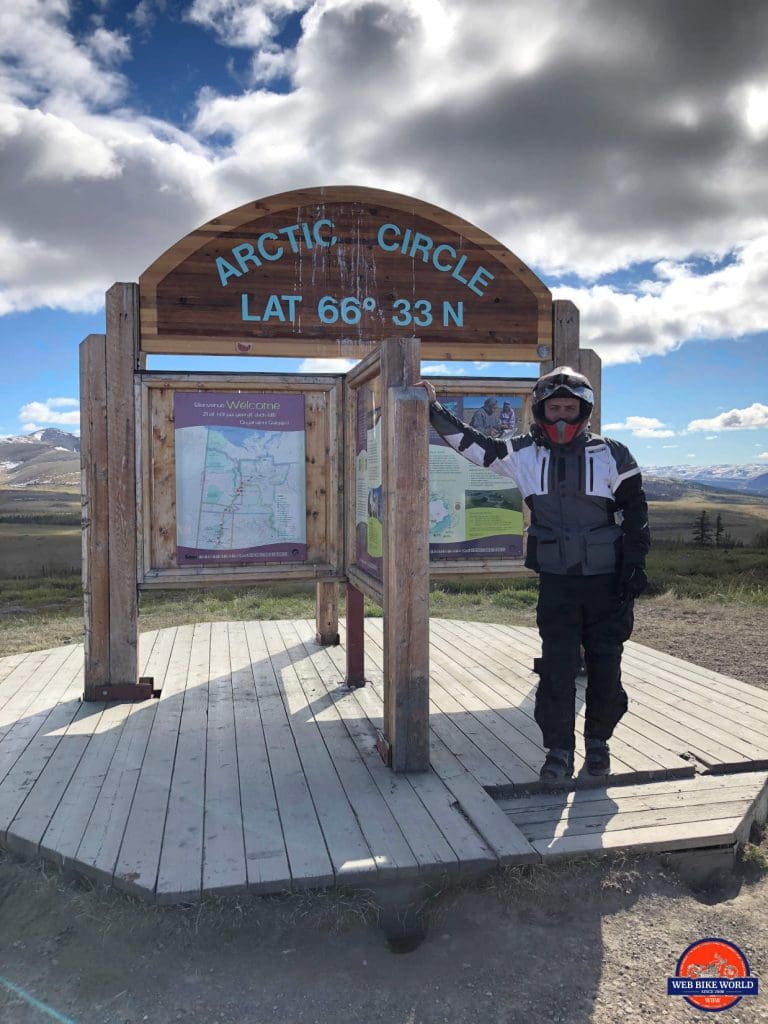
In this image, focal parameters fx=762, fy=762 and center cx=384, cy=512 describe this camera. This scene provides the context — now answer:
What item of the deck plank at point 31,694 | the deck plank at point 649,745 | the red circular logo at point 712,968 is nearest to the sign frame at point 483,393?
the deck plank at point 649,745

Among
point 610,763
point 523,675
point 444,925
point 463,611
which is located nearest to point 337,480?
point 523,675

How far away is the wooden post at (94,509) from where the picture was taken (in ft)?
17.4

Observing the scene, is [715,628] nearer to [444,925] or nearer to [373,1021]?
[444,925]

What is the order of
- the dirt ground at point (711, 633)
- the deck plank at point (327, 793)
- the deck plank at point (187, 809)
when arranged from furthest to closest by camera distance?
the dirt ground at point (711, 633)
the deck plank at point (327, 793)
the deck plank at point (187, 809)

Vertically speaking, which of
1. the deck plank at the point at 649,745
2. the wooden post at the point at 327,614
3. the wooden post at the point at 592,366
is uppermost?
the wooden post at the point at 592,366

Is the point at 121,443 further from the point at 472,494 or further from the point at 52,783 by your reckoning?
the point at 472,494

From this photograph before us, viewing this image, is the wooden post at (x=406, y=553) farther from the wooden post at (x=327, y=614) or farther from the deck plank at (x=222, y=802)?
the wooden post at (x=327, y=614)

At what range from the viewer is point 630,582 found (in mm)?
3979

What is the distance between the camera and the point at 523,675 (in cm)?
619

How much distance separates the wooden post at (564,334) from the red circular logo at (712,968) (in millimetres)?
4196

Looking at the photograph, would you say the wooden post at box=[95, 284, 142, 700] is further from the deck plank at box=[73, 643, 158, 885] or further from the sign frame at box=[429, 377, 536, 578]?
the sign frame at box=[429, 377, 536, 578]

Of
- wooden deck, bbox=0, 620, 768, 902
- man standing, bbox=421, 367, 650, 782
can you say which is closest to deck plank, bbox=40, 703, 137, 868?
wooden deck, bbox=0, 620, 768, 902

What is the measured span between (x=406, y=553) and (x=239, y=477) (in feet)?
6.58

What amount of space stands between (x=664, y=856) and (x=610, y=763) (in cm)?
Answer: 75
